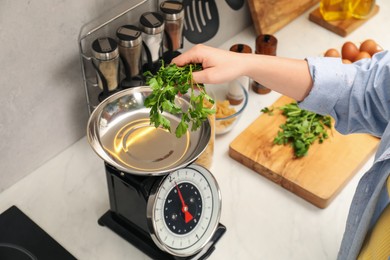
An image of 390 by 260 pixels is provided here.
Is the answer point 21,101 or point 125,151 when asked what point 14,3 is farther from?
point 125,151


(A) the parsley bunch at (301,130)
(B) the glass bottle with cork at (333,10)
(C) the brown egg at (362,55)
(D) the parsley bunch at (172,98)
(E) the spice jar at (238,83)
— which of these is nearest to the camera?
(D) the parsley bunch at (172,98)

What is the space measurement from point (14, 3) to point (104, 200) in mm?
515

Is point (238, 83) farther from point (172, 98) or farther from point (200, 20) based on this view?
point (172, 98)

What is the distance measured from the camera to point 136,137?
1.26 meters

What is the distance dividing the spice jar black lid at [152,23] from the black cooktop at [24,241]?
0.54 metres

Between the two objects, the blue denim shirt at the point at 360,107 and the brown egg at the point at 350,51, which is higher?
the blue denim shirt at the point at 360,107

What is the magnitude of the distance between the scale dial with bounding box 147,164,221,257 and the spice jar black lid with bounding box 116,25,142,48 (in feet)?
1.21

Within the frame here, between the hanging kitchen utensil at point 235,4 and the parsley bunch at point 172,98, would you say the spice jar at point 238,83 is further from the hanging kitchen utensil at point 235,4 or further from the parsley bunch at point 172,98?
the parsley bunch at point 172,98

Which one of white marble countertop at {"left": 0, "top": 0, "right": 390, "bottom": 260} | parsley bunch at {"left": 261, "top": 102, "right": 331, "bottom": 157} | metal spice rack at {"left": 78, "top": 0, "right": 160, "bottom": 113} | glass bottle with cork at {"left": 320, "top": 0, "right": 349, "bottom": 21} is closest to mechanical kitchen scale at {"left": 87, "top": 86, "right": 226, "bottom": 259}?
white marble countertop at {"left": 0, "top": 0, "right": 390, "bottom": 260}

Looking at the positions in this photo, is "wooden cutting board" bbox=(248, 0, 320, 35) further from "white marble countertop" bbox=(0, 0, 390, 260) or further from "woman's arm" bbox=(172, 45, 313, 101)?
"woman's arm" bbox=(172, 45, 313, 101)

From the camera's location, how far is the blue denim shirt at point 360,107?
1140 millimetres

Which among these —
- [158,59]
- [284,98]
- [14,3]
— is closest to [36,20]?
[14,3]

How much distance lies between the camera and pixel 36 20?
4.31ft

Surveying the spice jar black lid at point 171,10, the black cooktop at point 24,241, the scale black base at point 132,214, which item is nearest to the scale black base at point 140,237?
the scale black base at point 132,214
